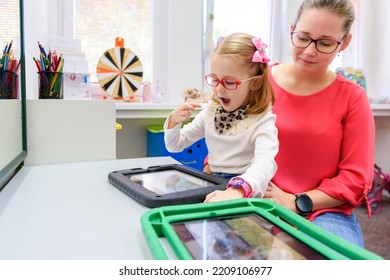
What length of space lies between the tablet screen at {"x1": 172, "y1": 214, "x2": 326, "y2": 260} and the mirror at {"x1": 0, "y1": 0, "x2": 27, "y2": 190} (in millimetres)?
429

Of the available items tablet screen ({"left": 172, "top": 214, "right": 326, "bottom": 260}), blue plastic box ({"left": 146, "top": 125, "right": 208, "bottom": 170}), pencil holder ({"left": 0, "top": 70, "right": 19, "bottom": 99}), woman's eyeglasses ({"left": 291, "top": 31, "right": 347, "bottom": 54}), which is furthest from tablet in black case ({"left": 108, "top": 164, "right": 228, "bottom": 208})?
blue plastic box ({"left": 146, "top": 125, "right": 208, "bottom": 170})

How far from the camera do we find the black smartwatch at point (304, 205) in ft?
2.65

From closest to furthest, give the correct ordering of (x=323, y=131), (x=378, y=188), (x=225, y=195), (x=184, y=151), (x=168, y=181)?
(x=225, y=195)
(x=168, y=181)
(x=323, y=131)
(x=184, y=151)
(x=378, y=188)

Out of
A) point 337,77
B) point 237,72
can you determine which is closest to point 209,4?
point 337,77

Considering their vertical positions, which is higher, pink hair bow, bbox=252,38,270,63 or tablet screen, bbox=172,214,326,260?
pink hair bow, bbox=252,38,270,63

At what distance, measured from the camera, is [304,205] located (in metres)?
0.81

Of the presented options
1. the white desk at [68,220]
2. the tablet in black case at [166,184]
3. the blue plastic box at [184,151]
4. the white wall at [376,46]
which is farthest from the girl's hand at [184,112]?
the white wall at [376,46]

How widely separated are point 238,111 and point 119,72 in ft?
4.15

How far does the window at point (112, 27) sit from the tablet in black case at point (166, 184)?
148cm

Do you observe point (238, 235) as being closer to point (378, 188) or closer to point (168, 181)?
point (168, 181)

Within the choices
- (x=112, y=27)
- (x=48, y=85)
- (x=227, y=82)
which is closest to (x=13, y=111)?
(x=48, y=85)

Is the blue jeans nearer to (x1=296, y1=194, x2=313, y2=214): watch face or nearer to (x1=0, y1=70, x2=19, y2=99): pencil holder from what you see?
(x1=296, y1=194, x2=313, y2=214): watch face

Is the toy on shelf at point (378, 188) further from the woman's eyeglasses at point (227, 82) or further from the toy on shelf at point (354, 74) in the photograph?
the woman's eyeglasses at point (227, 82)

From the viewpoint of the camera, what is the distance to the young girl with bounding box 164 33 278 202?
0.78 m
